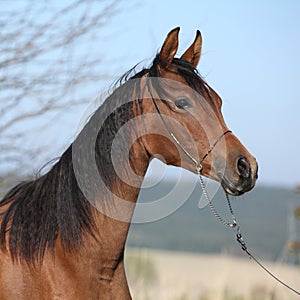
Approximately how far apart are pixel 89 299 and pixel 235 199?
1.03 metres

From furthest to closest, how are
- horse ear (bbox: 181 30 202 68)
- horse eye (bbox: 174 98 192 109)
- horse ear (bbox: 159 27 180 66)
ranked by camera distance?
horse ear (bbox: 181 30 202 68) < horse ear (bbox: 159 27 180 66) < horse eye (bbox: 174 98 192 109)

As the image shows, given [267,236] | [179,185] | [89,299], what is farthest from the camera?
[267,236]

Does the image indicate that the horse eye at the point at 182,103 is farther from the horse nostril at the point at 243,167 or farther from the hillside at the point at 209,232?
the hillside at the point at 209,232

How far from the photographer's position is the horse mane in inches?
160

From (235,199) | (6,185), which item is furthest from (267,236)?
(235,199)

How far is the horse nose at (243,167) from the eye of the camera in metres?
3.81

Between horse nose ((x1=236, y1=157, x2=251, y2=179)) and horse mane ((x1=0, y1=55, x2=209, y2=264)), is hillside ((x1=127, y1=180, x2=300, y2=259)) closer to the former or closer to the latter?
horse mane ((x1=0, y1=55, x2=209, y2=264))

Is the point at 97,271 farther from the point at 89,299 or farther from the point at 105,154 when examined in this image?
the point at 105,154

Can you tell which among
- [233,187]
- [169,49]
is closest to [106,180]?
[233,187]

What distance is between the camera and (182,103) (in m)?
4.02

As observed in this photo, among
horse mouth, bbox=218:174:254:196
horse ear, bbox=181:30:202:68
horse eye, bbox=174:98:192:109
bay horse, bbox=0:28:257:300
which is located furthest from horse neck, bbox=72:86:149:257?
horse ear, bbox=181:30:202:68

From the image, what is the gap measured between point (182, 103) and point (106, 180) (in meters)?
0.62

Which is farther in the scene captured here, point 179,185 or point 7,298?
point 179,185

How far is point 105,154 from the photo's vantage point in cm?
405
